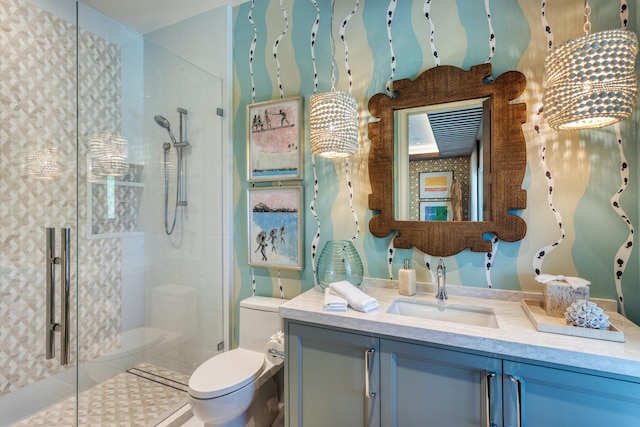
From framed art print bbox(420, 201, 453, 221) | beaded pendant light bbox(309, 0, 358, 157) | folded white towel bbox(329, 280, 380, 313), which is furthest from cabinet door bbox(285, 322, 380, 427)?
beaded pendant light bbox(309, 0, 358, 157)

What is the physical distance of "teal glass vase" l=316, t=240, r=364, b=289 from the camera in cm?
162

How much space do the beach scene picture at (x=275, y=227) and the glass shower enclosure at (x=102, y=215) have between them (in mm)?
309

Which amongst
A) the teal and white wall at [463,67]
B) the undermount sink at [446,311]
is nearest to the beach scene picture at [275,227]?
the teal and white wall at [463,67]

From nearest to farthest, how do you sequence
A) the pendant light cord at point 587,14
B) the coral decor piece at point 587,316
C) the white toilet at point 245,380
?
the coral decor piece at point 587,316, the pendant light cord at point 587,14, the white toilet at point 245,380

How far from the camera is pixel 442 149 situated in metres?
1.54

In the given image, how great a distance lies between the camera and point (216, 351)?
6.99 ft

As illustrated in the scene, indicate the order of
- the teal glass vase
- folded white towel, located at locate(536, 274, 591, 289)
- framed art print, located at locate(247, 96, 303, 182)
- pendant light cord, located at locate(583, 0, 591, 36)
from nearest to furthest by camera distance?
folded white towel, located at locate(536, 274, 591, 289) → pendant light cord, located at locate(583, 0, 591, 36) → the teal glass vase → framed art print, located at locate(247, 96, 303, 182)

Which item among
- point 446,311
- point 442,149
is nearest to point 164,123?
point 442,149

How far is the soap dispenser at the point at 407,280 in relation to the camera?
152cm

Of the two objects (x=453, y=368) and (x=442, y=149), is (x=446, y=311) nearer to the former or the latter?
(x=453, y=368)

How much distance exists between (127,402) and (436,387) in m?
1.78

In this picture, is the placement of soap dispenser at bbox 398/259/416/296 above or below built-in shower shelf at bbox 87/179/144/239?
below

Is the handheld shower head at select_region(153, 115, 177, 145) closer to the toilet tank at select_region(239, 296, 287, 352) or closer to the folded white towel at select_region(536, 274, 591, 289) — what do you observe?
the toilet tank at select_region(239, 296, 287, 352)

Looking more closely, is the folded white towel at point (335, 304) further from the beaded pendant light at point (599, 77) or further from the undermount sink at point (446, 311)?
the beaded pendant light at point (599, 77)
